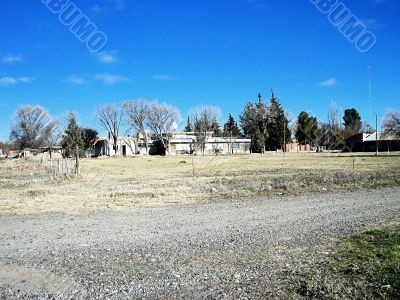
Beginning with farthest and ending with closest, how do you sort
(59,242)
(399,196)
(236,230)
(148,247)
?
(399,196) → (236,230) → (59,242) → (148,247)

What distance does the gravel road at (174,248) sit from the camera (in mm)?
4930

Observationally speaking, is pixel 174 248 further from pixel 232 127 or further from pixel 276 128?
pixel 232 127

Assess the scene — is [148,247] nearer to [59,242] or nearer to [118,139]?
[59,242]

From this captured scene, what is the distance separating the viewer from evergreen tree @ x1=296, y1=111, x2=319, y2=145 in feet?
323

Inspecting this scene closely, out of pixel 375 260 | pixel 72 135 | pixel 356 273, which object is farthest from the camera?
pixel 72 135

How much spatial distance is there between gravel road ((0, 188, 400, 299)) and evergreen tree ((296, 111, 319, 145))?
89.4 m

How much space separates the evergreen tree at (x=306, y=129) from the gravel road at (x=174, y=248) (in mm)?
89433

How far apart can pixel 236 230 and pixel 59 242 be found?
143 inches

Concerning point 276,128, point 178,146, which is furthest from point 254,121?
point 178,146

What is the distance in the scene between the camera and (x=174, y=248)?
6.86 metres

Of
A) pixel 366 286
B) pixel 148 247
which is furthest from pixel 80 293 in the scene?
pixel 366 286

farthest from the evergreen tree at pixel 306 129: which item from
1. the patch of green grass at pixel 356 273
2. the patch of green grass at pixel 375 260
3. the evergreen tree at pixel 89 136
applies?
the patch of green grass at pixel 356 273

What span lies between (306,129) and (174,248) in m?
95.9

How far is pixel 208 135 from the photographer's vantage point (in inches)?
3748
